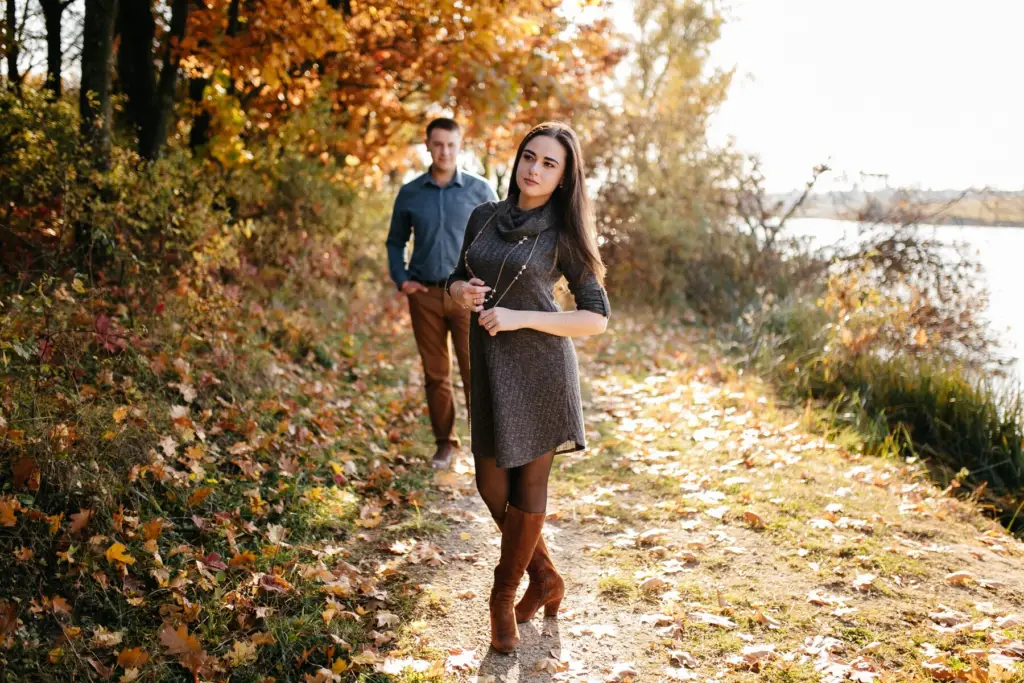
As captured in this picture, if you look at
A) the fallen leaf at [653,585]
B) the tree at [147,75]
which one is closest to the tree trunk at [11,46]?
the tree at [147,75]

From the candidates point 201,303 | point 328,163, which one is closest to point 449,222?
point 201,303

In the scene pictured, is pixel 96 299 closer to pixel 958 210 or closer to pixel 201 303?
pixel 201 303

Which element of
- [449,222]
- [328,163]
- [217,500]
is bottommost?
[217,500]

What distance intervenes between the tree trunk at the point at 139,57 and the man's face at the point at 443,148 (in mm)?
3368

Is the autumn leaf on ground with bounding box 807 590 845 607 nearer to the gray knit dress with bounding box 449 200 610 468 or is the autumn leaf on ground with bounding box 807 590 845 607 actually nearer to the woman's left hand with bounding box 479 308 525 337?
the gray knit dress with bounding box 449 200 610 468

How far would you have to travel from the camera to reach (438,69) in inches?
355

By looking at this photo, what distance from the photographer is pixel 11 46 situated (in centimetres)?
554

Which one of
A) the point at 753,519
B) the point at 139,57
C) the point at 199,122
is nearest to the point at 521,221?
the point at 753,519

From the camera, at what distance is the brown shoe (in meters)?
6.01

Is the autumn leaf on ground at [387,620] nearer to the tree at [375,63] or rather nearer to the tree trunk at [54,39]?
the tree at [375,63]

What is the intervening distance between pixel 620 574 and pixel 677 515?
1.06 metres

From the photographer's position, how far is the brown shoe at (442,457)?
6.01 meters

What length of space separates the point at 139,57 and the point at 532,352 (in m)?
6.21

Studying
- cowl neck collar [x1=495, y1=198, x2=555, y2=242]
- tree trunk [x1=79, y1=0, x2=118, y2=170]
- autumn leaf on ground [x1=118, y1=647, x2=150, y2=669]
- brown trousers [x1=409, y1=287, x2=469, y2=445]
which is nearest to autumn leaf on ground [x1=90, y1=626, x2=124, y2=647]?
autumn leaf on ground [x1=118, y1=647, x2=150, y2=669]
